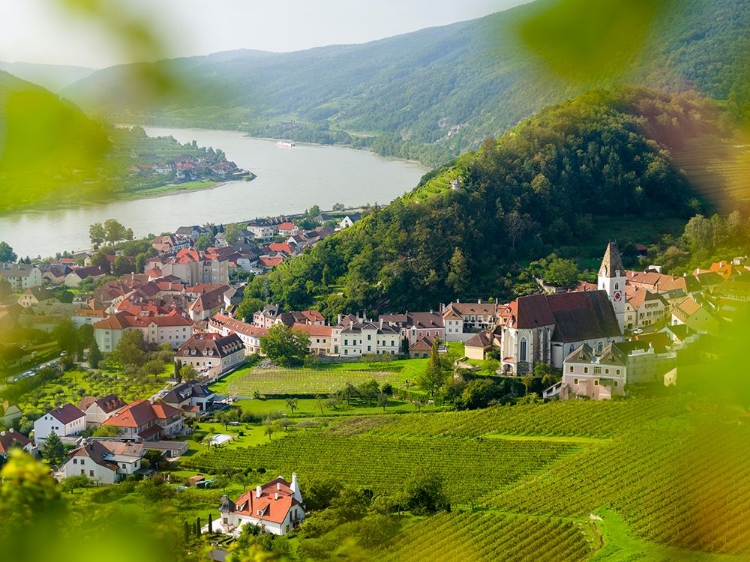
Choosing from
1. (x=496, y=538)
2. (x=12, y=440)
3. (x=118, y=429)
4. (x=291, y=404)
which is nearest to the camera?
(x=496, y=538)

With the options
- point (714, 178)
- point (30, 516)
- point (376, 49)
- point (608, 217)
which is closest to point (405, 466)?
point (30, 516)

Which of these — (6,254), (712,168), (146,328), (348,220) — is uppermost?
(712,168)

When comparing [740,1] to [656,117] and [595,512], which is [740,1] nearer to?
[595,512]

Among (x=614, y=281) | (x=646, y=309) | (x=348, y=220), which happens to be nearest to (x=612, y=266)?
(x=614, y=281)

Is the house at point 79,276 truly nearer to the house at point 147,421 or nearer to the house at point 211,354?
the house at point 211,354

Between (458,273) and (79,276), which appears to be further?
(79,276)

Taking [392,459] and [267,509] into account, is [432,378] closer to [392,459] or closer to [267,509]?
[392,459]
